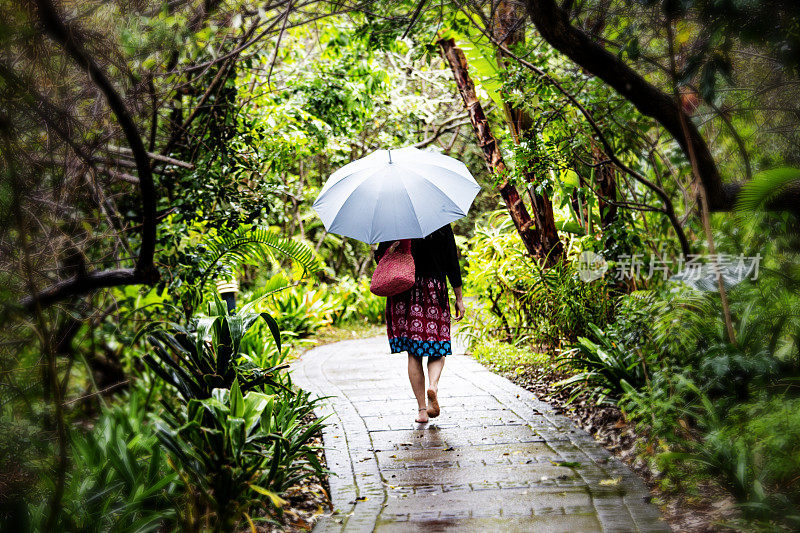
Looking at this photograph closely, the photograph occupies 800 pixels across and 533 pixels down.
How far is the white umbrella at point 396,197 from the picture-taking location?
509 centimetres

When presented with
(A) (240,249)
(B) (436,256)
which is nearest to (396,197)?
(B) (436,256)

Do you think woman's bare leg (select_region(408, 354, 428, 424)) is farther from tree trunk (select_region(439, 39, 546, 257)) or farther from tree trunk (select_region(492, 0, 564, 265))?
tree trunk (select_region(439, 39, 546, 257))

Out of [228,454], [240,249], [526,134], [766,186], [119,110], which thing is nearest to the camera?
[228,454]

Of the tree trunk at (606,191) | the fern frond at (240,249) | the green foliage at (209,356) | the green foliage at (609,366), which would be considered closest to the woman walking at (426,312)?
the green foliage at (609,366)

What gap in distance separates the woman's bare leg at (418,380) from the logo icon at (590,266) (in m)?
2.31

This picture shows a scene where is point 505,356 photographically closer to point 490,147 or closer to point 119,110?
point 490,147

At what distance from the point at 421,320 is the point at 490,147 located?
3654mm

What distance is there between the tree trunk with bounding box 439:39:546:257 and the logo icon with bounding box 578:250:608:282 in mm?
1036

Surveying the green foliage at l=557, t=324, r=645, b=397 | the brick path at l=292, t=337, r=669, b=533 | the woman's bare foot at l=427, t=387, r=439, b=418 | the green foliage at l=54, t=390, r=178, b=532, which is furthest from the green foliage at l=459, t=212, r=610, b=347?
the green foliage at l=54, t=390, r=178, b=532

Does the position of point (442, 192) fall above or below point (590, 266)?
above

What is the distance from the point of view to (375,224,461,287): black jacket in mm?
5445

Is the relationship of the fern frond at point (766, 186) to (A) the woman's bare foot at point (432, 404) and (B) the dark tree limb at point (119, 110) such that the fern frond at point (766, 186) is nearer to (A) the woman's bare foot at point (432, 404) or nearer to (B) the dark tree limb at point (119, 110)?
(A) the woman's bare foot at point (432, 404)

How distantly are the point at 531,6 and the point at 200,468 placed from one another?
327 cm

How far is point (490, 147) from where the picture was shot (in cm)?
840
